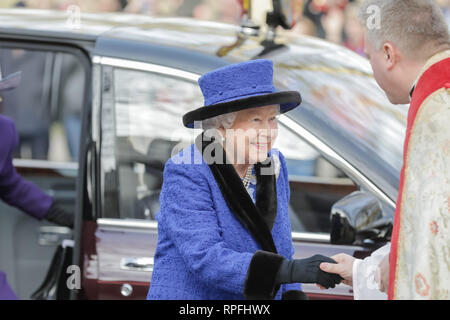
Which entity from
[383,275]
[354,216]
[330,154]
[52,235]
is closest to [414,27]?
[383,275]

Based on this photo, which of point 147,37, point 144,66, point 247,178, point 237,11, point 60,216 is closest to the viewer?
point 247,178

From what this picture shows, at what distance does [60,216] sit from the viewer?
3.76m

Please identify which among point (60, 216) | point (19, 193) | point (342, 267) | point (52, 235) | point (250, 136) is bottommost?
point (52, 235)

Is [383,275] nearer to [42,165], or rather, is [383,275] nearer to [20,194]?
[20,194]

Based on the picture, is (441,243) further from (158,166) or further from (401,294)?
(158,166)

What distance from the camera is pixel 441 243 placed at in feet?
5.79

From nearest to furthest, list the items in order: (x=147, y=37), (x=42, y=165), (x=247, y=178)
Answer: (x=247, y=178), (x=147, y=37), (x=42, y=165)

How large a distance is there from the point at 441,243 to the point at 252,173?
0.71m

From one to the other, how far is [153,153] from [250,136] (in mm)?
985

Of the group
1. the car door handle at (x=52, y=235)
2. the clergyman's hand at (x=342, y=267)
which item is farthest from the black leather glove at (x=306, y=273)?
the car door handle at (x=52, y=235)

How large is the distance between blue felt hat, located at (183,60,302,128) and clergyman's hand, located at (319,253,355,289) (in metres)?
0.47

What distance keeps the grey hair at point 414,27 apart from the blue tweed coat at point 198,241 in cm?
63

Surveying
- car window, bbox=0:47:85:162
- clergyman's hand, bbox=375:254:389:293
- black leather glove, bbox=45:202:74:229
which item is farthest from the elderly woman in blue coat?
car window, bbox=0:47:85:162
